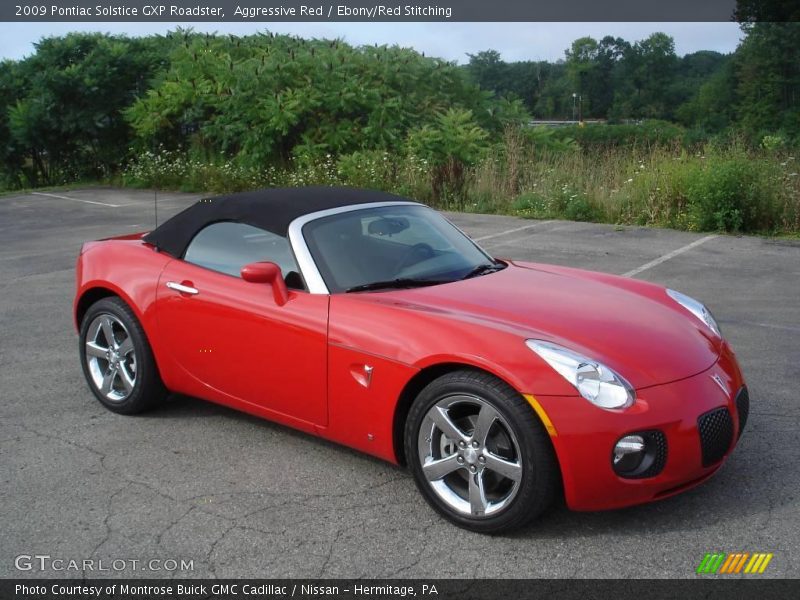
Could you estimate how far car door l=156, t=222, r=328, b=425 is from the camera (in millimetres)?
4324

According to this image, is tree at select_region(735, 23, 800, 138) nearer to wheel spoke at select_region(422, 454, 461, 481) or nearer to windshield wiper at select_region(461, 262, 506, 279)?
windshield wiper at select_region(461, 262, 506, 279)

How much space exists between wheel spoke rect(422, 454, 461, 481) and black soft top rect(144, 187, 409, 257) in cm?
150

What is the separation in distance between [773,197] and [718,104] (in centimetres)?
5780

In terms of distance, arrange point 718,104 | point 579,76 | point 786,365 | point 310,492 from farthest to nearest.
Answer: point 579,76, point 718,104, point 786,365, point 310,492

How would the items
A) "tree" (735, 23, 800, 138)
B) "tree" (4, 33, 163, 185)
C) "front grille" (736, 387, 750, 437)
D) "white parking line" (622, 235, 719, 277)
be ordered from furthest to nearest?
"tree" (735, 23, 800, 138)
"tree" (4, 33, 163, 185)
"white parking line" (622, 235, 719, 277)
"front grille" (736, 387, 750, 437)

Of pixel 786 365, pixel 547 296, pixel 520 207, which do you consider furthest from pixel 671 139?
pixel 547 296

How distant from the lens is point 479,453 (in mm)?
3740

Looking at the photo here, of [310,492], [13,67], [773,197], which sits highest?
[13,67]

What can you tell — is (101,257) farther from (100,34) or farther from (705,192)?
(100,34)

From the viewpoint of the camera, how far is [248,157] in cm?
2027

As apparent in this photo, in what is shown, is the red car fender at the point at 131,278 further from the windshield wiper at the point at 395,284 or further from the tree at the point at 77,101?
the tree at the point at 77,101

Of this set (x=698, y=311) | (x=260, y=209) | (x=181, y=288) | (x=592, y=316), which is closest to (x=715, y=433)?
(x=592, y=316)

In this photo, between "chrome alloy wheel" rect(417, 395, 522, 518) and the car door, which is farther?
the car door

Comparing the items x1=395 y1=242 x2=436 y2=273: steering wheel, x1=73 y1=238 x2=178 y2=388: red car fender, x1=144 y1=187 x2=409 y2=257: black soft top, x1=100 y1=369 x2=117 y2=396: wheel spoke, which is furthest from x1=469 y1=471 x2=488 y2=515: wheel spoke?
x1=100 y1=369 x2=117 y2=396: wheel spoke
